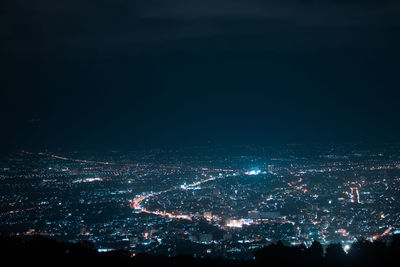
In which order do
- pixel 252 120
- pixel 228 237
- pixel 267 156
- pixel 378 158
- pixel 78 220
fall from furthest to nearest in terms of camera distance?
pixel 252 120 < pixel 267 156 < pixel 378 158 < pixel 78 220 < pixel 228 237

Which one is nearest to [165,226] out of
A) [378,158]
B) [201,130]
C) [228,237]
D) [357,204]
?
[228,237]

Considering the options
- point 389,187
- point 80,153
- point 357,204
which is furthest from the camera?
point 80,153

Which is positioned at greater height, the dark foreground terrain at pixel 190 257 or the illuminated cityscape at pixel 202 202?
the dark foreground terrain at pixel 190 257

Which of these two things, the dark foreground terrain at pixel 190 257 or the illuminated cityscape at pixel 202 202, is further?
the illuminated cityscape at pixel 202 202

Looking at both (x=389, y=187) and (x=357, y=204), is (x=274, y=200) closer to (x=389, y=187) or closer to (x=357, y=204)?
(x=357, y=204)

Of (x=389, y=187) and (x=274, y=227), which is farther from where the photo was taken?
(x=389, y=187)
